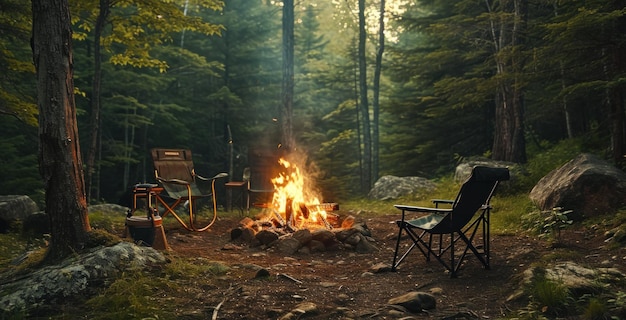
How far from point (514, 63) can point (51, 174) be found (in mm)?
6618

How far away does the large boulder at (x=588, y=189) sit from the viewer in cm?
579

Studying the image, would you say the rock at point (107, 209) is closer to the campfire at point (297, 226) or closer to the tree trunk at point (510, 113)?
the campfire at point (297, 226)

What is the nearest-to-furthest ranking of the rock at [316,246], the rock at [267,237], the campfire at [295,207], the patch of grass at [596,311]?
the patch of grass at [596,311], the rock at [316,246], the rock at [267,237], the campfire at [295,207]

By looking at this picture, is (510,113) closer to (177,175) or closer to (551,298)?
(177,175)

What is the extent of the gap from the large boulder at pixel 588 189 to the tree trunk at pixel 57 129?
561cm

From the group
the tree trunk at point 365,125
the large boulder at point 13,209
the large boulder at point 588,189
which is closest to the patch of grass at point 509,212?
the large boulder at point 588,189

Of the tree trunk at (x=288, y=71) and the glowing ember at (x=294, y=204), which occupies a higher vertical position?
the tree trunk at (x=288, y=71)

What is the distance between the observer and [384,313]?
3.41 m

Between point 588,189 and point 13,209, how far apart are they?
7.79 meters

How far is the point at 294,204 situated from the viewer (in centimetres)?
755

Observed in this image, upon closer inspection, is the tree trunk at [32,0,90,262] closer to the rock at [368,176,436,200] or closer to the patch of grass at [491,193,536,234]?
the patch of grass at [491,193,536,234]

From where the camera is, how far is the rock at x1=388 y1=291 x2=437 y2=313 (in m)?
3.49

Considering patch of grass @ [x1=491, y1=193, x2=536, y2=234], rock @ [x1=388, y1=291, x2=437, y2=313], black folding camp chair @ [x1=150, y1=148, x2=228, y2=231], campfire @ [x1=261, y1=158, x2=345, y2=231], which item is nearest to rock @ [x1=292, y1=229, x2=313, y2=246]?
campfire @ [x1=261, y1=158, x2=345, y2=231]

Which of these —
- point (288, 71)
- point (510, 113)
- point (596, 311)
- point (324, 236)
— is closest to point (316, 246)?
point (324, 236)
